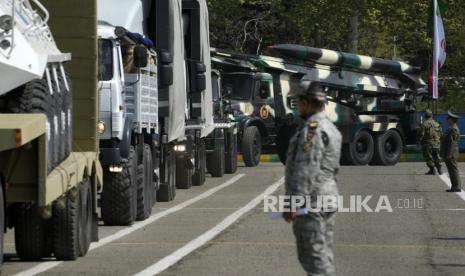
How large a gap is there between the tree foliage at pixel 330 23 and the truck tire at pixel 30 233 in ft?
149

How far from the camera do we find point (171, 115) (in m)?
23.3

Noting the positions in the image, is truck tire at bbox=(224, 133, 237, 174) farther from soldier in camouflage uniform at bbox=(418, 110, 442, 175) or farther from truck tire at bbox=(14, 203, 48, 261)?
truck tire at bbox=(14, 203, 48, 261)

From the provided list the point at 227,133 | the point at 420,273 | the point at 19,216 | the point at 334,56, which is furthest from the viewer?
the point at 334,56

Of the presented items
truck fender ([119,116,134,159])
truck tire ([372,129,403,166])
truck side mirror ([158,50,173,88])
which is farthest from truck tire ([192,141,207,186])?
truck tire ([372,129,403,166])

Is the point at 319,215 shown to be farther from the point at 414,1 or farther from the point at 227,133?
the point at 414,1

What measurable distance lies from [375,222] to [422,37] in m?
41.7

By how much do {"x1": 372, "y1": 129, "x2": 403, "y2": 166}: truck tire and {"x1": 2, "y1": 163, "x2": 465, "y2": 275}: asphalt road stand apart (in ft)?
47.8

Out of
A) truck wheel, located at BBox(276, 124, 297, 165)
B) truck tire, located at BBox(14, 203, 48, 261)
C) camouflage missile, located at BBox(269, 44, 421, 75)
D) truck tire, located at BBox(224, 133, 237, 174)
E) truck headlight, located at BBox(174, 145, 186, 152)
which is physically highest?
camouflage missile, located at BBox(269, 44, 421, 75)

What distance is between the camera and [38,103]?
12.3 meters

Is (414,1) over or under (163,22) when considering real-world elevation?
over

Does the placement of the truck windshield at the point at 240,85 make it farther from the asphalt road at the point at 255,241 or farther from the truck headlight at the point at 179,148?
the truck headlight at the point at 179,148

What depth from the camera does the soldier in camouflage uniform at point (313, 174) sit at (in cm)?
959

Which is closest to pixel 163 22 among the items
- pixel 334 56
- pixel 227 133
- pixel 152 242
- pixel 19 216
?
pixel 152 242

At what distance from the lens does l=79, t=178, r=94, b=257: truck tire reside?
565 inches
